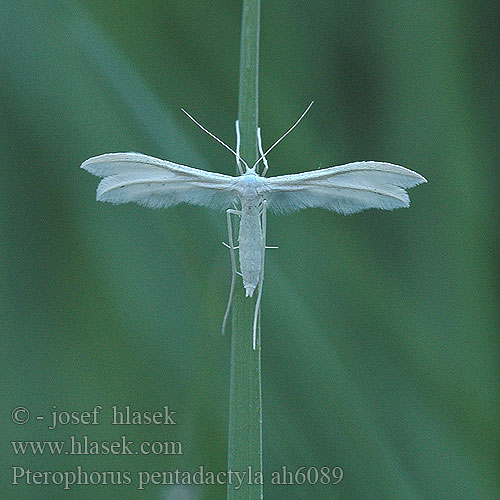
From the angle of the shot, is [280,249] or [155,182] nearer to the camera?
[155,182]

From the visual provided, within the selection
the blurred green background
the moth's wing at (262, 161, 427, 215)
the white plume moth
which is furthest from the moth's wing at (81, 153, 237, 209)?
the blurred green background

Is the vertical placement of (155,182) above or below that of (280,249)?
above

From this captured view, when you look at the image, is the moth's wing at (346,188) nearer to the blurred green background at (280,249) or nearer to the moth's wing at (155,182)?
the moth's wing at (155,182)

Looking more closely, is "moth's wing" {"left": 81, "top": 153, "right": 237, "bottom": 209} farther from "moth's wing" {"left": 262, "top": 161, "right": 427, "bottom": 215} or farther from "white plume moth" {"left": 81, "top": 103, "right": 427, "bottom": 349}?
"moth's wing" {"left": 262, "top": 161, "right": 427, "bottom": 215}

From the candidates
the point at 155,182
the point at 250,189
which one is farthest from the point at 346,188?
the point at 155,182

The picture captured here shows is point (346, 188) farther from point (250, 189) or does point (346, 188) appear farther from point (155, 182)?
point (155, 182)

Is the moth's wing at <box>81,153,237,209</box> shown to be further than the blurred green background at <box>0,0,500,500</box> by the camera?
No
